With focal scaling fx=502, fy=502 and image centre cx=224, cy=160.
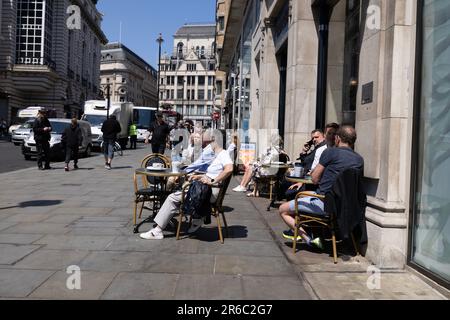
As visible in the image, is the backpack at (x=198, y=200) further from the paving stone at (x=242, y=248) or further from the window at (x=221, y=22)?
the window at (x=221, y=22)

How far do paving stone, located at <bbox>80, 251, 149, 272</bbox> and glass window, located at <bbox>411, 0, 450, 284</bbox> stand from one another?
2689mm

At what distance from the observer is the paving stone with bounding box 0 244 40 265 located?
196 inches

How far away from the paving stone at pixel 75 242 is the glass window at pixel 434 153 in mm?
3393

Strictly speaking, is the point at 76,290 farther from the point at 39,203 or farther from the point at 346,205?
the point at 39,203

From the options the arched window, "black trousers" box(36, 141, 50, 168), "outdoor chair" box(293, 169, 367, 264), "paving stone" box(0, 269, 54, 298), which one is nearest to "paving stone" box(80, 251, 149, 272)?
"paving stone" box(0, 269, 54, 298)

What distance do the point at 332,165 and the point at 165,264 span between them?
82.0 inches

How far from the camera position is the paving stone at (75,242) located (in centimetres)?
561

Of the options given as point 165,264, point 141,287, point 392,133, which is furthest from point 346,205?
point 141,287

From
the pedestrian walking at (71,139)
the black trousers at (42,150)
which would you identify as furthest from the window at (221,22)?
the black trousers at (42,150)

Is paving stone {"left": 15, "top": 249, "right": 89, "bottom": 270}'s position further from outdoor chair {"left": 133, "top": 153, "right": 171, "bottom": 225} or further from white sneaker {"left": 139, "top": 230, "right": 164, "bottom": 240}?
outdoor chair {"left": 133, "top": 153, "right": 171, "bottom": 225}

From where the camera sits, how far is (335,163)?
17.9 ft

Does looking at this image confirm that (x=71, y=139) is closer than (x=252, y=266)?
No

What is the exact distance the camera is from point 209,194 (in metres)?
5.89

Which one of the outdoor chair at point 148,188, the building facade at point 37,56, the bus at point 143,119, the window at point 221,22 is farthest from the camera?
the building facade at point 37,56
